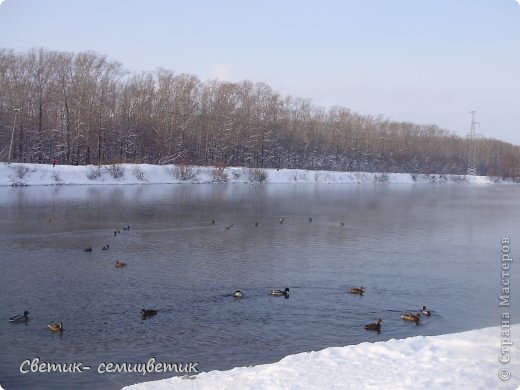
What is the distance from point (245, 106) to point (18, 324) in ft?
266

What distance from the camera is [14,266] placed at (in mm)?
19500

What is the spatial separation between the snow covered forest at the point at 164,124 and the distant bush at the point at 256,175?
5042 millimetres

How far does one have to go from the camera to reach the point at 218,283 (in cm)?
1811

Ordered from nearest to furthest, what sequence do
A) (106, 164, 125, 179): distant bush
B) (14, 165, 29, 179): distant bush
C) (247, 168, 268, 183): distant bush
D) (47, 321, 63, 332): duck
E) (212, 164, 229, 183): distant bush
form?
1. (47, 321, 63, 332): duck
2. (14, 165, 29, 179): distant bush
3. (106, 164, 125, 179): distant bush
4. (212, 164, 229, 183): distant bush
5. (247, 168, 268, 183): distant bush

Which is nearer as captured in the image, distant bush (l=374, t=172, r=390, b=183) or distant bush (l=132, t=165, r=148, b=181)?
distant bush (l=132, t=165, r=148, b=181)

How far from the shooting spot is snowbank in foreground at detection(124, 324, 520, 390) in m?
9.31

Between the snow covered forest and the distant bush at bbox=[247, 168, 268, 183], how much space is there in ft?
16.5

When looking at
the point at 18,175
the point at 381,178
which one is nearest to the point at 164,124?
the point at 18,175

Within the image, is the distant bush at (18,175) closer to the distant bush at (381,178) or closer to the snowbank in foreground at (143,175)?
the snowbank in foreground at (143,175)

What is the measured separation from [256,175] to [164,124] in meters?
14.9

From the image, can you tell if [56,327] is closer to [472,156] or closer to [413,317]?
[413,317]

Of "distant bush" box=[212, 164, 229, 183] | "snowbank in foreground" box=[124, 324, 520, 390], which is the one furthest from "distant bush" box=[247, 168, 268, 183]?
"snowbank in foreground" box=[124, 324, 520, 390]

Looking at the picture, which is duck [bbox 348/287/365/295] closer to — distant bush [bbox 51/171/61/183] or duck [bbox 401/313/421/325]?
duck [bbox 401/313/421/325]

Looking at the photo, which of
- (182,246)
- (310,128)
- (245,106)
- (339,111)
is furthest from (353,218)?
(339,111)
